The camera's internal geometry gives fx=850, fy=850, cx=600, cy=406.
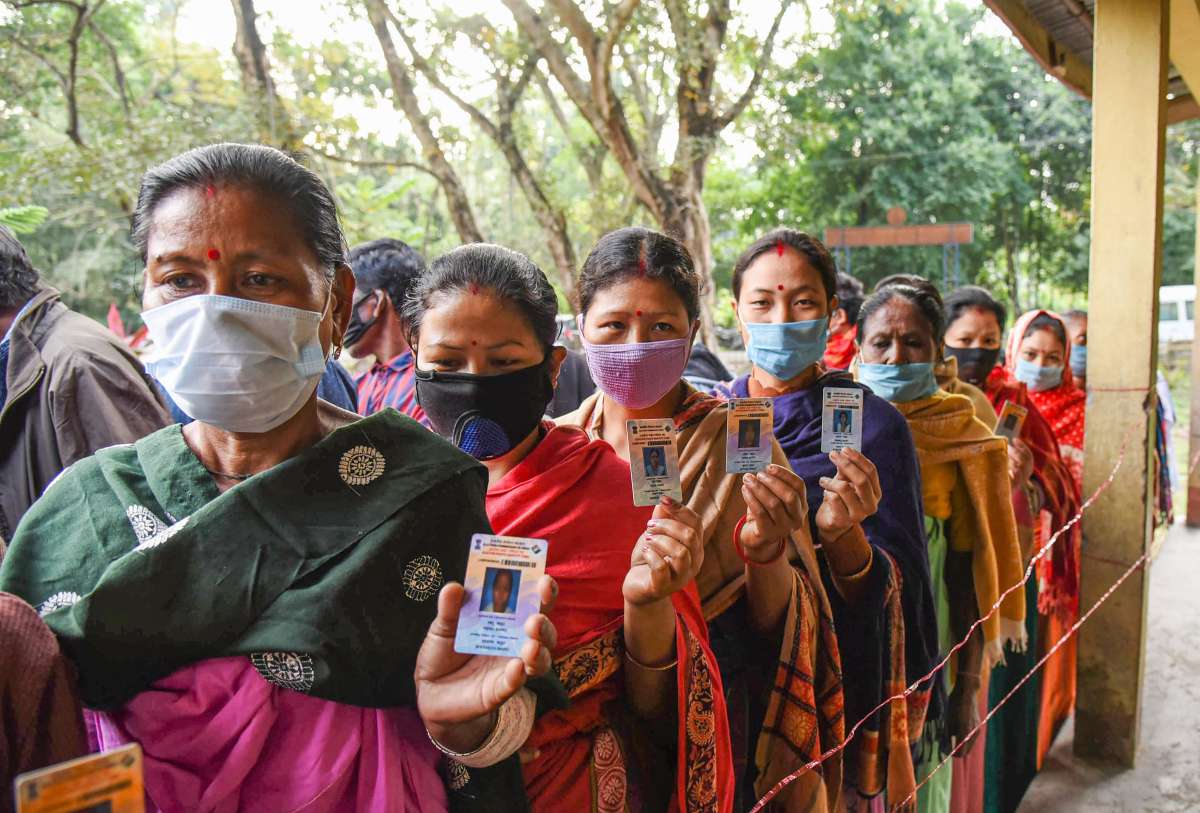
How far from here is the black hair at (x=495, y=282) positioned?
1.85m

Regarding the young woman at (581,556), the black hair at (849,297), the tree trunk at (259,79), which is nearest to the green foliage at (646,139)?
the tree trunk at (259,79)

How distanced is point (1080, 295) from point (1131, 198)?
2103 cm

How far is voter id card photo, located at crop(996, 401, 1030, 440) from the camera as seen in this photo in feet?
11.8

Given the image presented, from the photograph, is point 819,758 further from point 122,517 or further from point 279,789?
point 122,517

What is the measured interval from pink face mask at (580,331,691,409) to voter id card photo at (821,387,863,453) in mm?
386

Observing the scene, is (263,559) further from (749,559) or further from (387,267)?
(387,267)

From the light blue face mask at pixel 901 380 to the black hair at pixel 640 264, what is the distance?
121 centimetres

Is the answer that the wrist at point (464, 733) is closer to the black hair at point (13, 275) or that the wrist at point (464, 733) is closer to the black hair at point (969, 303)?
the black hair at point (13, 275)

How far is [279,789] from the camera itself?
4.11 feet

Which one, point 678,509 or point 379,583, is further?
point 678,509

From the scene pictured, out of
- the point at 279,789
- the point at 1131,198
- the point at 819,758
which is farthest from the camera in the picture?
the point at 1131,198

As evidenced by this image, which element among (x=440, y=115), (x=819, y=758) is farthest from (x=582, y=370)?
(x=440, y=115)

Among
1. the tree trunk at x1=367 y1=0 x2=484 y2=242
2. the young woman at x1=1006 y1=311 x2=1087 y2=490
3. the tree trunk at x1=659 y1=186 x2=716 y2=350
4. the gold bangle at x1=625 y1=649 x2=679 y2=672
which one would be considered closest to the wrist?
the gold bangle at x1=625 y1=649 x2=679 y2=672

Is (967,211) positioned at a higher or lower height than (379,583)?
higher
